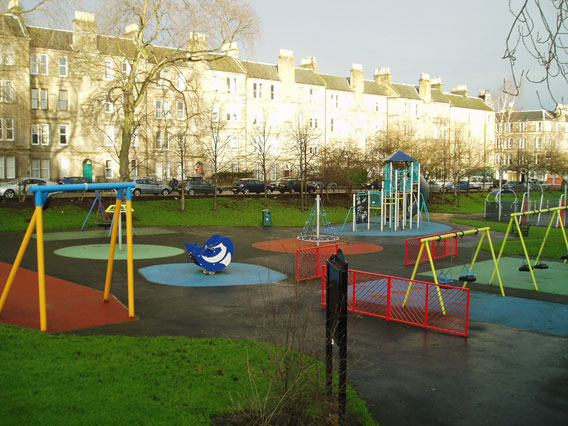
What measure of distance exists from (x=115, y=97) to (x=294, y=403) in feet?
101

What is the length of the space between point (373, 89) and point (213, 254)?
69699 mm

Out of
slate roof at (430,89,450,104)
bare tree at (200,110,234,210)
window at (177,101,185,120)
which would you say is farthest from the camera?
slate roof at (430,89,450,104)

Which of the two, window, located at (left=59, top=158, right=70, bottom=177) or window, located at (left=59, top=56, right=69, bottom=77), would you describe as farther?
window, located at (left=59, top=158, right=70, bottom=177)

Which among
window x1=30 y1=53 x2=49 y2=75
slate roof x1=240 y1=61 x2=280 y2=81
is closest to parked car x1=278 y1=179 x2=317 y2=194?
slate roof x1=240 y1=61 x2=280 y2=81

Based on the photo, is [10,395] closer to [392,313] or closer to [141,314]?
[141,314]

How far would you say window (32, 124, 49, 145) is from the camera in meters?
55.7

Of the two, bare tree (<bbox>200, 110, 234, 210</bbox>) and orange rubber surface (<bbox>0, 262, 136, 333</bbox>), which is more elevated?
bare tree (<bbox>200, 110, 234, 210</bbox>)

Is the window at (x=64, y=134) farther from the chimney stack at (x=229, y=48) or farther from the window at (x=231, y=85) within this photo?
the window at (x=231, y=85)

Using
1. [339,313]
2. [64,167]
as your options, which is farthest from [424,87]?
[339,313]

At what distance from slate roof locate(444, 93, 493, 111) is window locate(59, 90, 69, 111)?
61.8 meters

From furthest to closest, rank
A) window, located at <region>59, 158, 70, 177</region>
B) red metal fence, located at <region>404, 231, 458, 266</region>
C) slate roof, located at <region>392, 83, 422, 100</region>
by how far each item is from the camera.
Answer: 1. slate roof, located at <region>392, 83, 422, 100</region>
2. window, located at <region>59, 158, 70, 177</region>
3. red metal fence, located at <region>404, 231, 458, 266</region>

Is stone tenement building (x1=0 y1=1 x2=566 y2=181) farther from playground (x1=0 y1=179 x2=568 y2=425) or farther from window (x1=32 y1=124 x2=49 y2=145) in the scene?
playground (x1=0 y1=179 x2=568 y2=425)

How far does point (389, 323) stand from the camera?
12.1 metres

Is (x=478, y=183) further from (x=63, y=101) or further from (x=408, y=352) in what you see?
(x=408, y=352)
